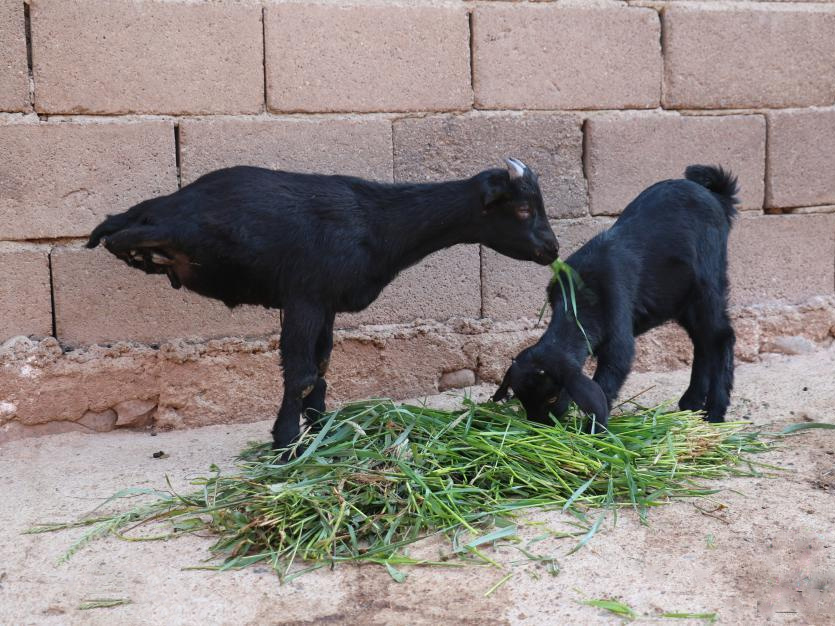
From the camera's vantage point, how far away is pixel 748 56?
19.9ft

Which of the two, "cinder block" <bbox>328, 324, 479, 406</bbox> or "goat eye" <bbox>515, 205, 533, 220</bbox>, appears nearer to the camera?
"goat eye" <bbox>515, 205, 533, 220</bbox>

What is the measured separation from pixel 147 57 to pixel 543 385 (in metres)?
2.66

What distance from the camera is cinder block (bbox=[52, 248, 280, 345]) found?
194 inches

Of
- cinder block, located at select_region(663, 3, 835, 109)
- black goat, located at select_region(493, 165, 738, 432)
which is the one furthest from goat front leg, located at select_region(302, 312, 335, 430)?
cinder block, located at select_region(663, 3, 835, 109)

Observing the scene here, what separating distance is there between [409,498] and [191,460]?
1472mm

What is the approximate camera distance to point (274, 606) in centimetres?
308

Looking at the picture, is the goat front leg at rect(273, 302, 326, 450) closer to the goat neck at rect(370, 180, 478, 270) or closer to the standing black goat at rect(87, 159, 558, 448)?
the standing black goat at rect(87, 159, 558, 448)

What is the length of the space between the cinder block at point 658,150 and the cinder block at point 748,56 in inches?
5.8

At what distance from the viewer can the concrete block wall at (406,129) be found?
484 cm

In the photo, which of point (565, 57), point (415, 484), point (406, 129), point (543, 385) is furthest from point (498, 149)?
point (415, 484)

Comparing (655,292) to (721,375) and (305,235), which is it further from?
A: (305,235)

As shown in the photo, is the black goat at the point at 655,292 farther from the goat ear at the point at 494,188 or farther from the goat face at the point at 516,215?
the goat ear at the point at 494,188

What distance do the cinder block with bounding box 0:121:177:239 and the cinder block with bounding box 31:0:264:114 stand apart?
13cm

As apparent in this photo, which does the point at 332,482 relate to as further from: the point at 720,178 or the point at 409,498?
the point at 720,178
